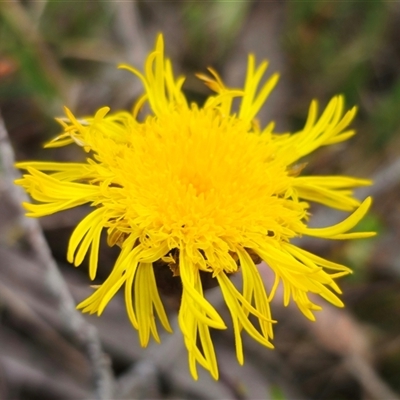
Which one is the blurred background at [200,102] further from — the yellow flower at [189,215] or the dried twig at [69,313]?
the yellow flower at [189,215]

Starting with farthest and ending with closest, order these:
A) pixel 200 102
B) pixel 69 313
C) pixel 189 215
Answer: pixel 200 102 → pixel 69 313 → pixel 189 215

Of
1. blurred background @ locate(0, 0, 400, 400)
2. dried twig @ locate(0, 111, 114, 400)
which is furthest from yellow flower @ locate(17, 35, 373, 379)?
blurred background @ locate(0, 0, 400, 400)

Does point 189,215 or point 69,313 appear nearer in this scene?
point 189,215

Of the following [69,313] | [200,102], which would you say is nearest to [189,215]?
[69,313]

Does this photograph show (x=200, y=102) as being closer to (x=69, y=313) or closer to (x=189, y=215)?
(x=69, y=313)

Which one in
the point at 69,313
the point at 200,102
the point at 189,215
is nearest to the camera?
the point at 189,215

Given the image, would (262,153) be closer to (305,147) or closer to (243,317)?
(305,147)
